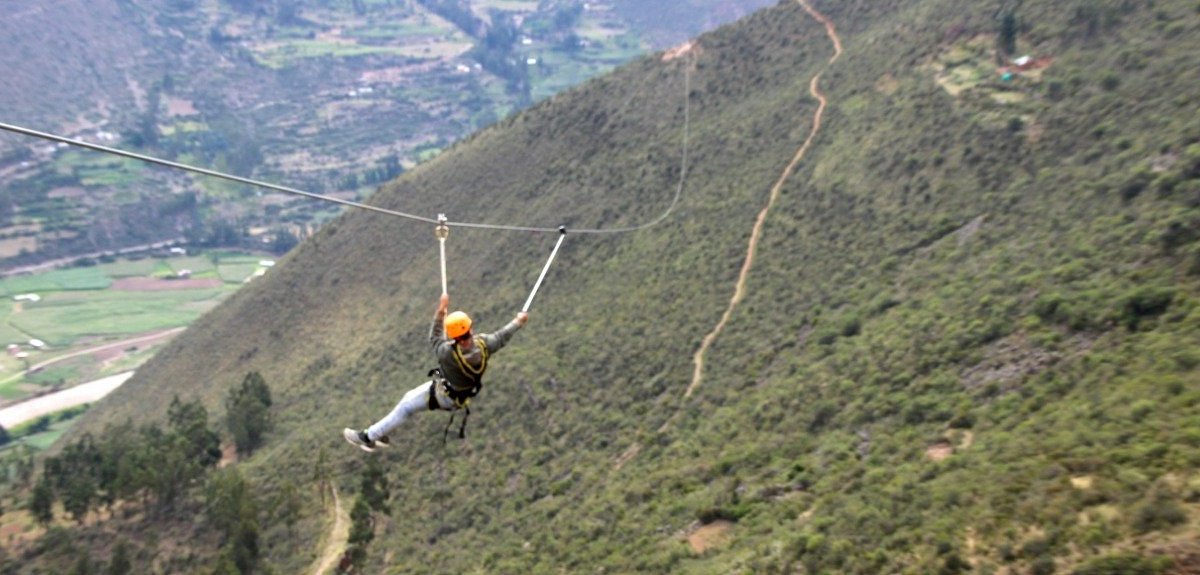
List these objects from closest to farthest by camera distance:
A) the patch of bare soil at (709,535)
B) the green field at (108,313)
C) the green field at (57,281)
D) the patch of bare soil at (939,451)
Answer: the patch of bare soil at (939,451)
the patch of bare soil at (709,535)
the green field at (108,313)
the green field at (57,281)

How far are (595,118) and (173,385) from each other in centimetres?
3516

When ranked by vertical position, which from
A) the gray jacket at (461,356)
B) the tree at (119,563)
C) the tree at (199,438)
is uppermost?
the gray jacket at (461,356)

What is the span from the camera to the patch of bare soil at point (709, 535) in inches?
931

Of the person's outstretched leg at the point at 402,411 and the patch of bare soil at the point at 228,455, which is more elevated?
the person's outstretched leg at the point at 402,411

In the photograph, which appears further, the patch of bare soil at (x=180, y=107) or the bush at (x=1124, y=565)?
the patch of bare soil at (x=180, y=107)

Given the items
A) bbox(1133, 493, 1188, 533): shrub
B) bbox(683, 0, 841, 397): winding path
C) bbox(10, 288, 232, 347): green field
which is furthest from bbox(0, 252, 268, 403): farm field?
bbox(1133, 493, 1188, 533): shrub

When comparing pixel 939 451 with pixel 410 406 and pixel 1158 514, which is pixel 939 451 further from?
pixel 410 406

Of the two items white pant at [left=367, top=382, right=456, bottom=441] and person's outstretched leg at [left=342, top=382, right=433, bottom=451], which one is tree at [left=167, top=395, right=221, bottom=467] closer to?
person's outstretched leg at [left=342, top=382, right=433, bottom=451]

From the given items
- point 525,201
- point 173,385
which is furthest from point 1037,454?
point 173,385

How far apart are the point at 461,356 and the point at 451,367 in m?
0.31

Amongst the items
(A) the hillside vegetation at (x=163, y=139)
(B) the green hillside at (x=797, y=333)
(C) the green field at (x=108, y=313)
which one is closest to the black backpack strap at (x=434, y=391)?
(B) the green hillside at (x=797, y=333)

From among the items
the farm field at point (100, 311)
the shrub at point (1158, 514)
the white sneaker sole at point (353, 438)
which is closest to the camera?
the shrub at point (1158, 514)

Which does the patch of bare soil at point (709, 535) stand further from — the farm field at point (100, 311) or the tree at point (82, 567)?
the farm field at point (100, 311)

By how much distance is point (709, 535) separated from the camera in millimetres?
24266
